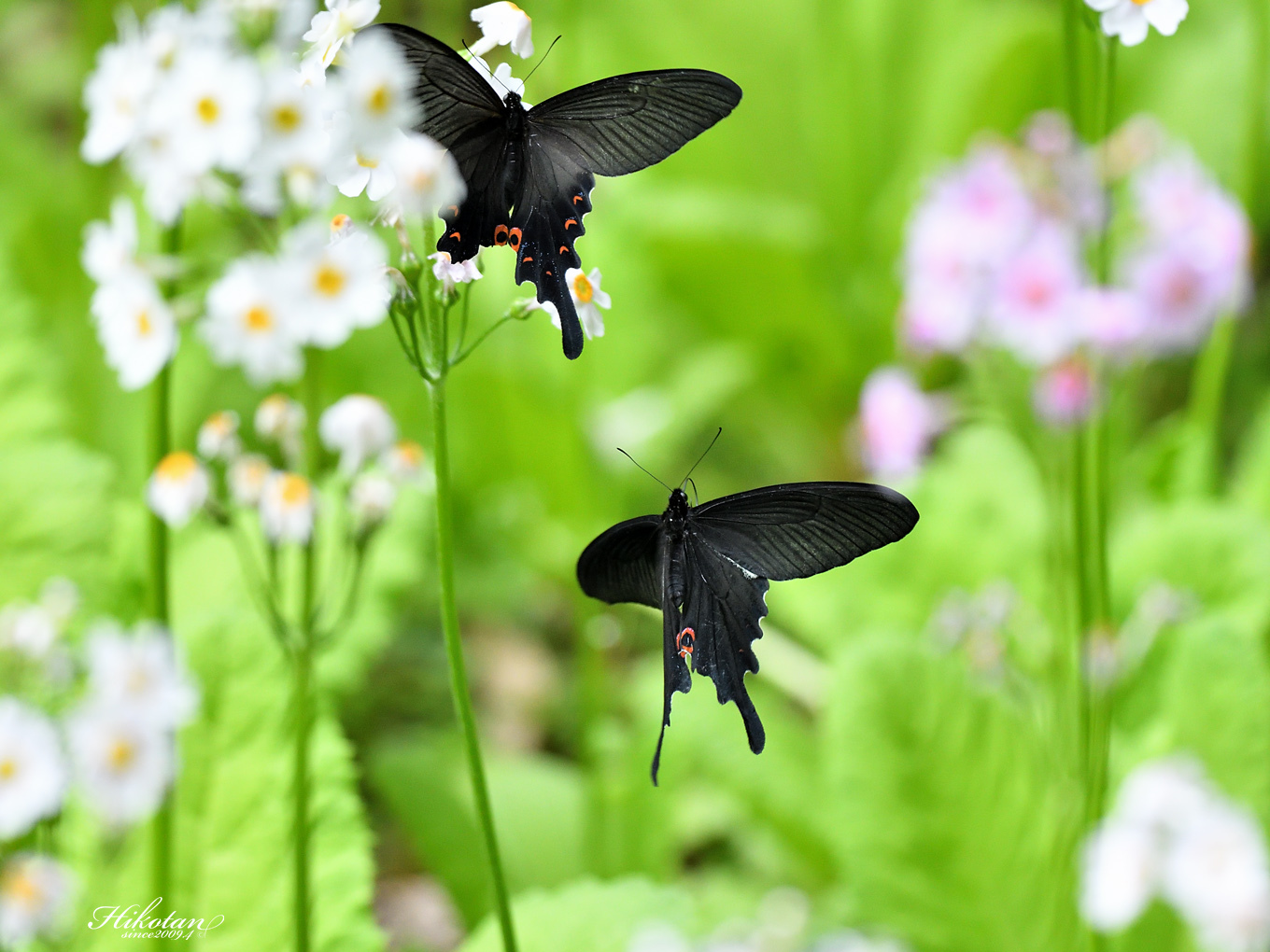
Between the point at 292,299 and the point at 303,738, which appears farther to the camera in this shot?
the point at 303,738

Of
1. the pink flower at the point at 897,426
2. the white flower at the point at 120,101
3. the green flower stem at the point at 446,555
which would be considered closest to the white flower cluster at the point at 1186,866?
the green flower stem at the point at 446,555

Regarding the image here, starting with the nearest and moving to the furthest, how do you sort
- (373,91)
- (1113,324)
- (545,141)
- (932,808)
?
(373,91) < (545,141) < (932,808) < (1113,324)

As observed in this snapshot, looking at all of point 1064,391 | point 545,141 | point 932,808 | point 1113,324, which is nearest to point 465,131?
point 545,141

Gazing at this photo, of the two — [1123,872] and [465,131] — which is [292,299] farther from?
[1123,872]

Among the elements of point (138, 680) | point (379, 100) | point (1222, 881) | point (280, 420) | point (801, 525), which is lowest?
point (1222, 881)

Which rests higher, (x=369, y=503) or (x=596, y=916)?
(x=369, y=503)

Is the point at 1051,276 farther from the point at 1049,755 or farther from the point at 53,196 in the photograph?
the point at 53,196

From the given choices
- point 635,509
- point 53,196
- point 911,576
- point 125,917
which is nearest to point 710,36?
point 635,509
